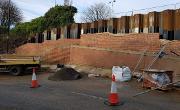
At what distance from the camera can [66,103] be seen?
37.8 feet

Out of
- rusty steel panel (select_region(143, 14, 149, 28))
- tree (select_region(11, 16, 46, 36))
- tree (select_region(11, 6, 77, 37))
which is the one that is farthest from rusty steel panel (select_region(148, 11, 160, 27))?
tree (select_region(11, 16, 46, 36))

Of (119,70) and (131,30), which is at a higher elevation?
(131,30)

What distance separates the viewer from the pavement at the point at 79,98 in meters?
11.0

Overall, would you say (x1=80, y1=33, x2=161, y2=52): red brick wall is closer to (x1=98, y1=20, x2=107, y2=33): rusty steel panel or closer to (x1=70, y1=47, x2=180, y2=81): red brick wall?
(x1=70, y1=47, x2=180, y2=81): red brick wall

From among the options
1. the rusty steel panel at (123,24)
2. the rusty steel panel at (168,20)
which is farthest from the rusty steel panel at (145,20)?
the rusty steel panel at (123,24)

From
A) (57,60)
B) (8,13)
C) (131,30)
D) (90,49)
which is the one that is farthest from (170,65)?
(8,13)

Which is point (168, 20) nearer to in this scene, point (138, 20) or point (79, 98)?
point (138, 20)

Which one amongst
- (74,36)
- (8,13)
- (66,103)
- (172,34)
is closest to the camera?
(66,103)

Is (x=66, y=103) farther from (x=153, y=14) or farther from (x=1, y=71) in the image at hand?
(x=1, y=71)

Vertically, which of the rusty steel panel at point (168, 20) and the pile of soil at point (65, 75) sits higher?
the rusty steel panel at point (168, 20)

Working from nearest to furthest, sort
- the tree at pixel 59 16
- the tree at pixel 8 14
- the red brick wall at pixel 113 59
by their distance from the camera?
the red brick wall at pixel 113 59 < the tree at pixel 59 16 < the tree at pixel 8 14

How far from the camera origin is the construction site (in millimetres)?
11922

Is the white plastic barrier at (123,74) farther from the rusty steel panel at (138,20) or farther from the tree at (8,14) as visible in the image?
the tree at (8,14)

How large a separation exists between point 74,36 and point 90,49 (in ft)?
13.9
